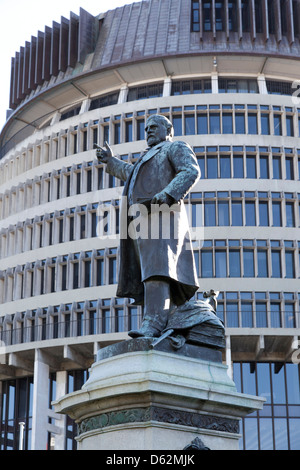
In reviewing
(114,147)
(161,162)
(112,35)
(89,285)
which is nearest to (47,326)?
(89,285)

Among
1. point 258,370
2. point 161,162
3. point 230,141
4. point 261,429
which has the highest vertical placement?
point 230,141

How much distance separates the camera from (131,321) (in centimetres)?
5375

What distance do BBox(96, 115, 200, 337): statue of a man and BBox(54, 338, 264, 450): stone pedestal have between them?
0.54 m

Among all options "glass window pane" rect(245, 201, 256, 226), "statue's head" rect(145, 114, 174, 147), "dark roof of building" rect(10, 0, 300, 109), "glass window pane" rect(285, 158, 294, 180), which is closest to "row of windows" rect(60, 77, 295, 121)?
"dark roof of building" rect(10, 0, 300, 109)

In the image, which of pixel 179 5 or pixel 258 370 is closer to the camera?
pixel 258 370

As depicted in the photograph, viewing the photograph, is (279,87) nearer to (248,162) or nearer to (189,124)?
(248,162)

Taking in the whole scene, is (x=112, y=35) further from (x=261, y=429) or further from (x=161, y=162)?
(x=161, y=162)

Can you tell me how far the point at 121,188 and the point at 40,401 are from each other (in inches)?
560

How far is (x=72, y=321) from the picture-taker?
54750mm

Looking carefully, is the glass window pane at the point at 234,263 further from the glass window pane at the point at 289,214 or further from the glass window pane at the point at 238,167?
the glass window pane at the point at 238,167

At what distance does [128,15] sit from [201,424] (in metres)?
56.7

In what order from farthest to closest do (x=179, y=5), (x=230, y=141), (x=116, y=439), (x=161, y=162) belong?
(x=179, y=5), (x=230, y=141), (x=161, y=162), (x=116, y=439)

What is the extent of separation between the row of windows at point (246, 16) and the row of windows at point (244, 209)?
11352 millimetres

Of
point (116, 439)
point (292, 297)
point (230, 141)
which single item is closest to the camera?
point (116, 439)
